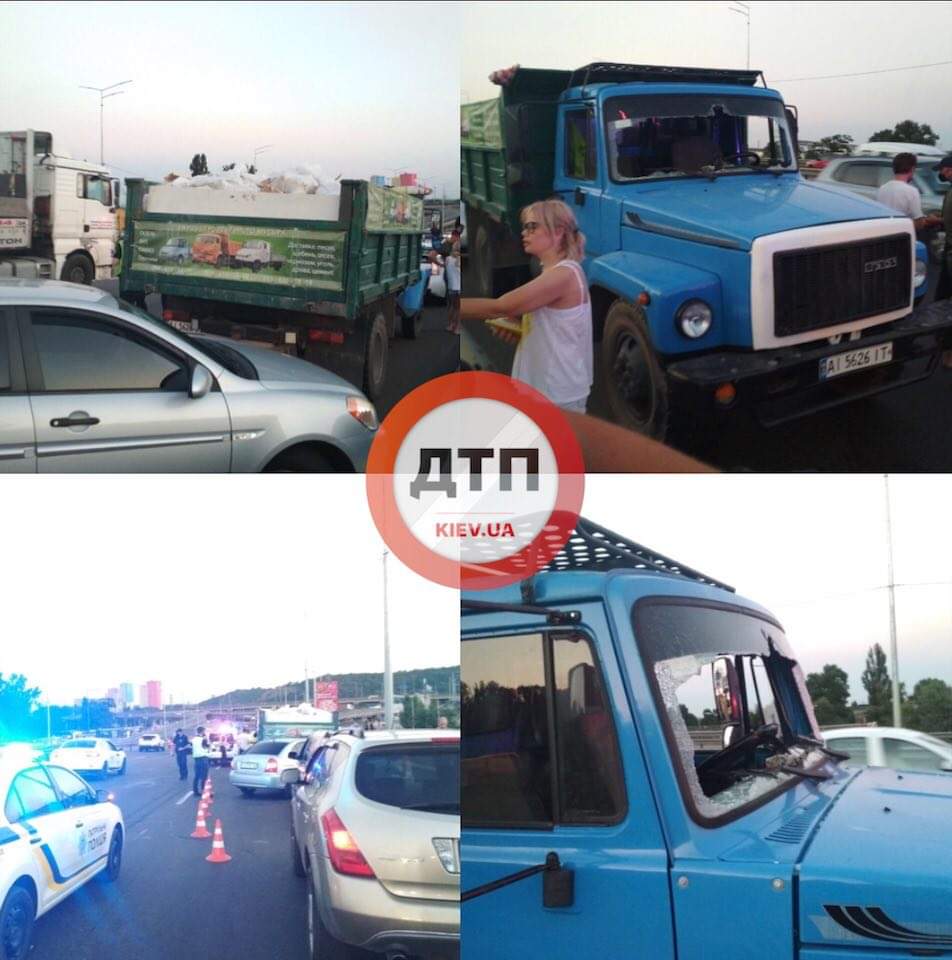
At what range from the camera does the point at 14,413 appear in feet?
8.63

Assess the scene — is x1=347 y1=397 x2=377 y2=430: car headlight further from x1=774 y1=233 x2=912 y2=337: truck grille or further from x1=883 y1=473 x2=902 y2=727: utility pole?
x1=883 y1=473 x2=902 y2=727: utility pole

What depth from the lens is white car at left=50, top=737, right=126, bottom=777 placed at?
273cm

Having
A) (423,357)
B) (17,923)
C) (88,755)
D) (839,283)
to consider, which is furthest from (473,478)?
(17,923)

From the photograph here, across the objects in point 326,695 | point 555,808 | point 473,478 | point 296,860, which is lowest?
point 296,860

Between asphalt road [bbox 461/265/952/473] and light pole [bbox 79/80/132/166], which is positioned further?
light pole [bbox 79/80/132/166]

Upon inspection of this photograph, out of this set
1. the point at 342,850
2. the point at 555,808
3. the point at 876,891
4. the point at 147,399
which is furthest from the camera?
the point at 147,399

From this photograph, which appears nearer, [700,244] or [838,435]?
[700,244]

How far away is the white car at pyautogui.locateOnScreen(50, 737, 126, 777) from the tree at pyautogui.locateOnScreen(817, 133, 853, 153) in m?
2.33

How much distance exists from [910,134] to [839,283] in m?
0.45

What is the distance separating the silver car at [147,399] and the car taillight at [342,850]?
91 cm

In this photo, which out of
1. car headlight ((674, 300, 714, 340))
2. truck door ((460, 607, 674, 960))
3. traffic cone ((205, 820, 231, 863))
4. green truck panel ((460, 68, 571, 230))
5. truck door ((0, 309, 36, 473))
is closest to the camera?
truck door ((460, 607, 674, 960))

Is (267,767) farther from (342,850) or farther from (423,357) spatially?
(423,357)

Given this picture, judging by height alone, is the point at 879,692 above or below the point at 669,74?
below

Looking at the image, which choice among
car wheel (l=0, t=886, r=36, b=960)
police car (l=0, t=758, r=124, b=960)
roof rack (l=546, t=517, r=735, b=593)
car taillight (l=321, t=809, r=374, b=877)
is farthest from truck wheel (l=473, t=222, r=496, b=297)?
car wheel (l=0, t=886, r=36, b=960)
